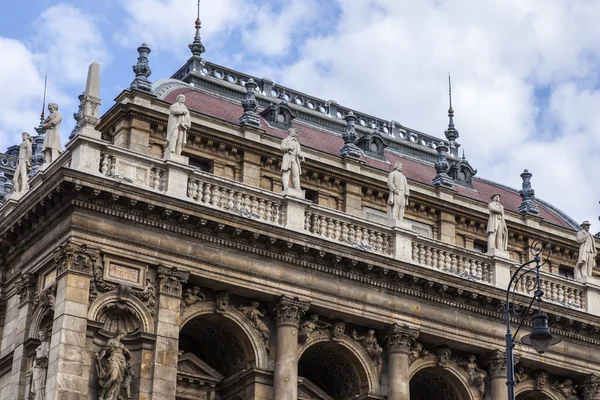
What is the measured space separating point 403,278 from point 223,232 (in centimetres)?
655

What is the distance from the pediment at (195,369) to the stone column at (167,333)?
87.1 inches

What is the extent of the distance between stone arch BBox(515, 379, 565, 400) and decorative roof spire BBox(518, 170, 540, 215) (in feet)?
33.0

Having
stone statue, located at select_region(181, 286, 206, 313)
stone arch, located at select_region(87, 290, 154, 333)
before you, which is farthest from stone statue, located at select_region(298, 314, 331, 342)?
stone arch, located at select_region(87, 290, 154, 333)

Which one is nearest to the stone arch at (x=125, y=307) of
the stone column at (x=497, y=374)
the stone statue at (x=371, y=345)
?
the stone statue at (x=371, y=345)

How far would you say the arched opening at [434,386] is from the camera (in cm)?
4625

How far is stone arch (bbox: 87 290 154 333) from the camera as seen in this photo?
1547 inches

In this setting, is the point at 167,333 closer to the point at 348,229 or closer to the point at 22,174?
the point at 348,229

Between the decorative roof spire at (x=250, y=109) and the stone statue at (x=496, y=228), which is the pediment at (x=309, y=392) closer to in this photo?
the stone statue at (x=496, y=228)

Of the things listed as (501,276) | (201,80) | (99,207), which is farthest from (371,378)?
(201,80)

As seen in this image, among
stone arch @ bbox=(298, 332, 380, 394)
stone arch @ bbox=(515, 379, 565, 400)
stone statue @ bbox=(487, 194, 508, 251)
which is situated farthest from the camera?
stone statue @ bbox=(487, 194, 508, 251)

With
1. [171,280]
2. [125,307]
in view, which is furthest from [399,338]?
[125,307]

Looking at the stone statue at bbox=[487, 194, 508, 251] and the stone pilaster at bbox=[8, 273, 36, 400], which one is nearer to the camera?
the stone pilaster at bbox=[8, 273, 36, 400]

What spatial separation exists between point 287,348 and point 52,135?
1021 centimetres

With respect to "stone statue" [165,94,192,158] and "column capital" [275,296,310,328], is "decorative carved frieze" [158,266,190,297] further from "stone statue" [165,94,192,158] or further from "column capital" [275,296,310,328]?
"stone statue" [165,94,192,158]
